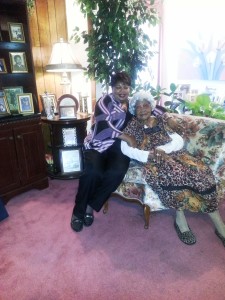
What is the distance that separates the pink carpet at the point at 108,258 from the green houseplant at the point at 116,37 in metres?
1.50

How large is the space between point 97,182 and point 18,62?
4.76 feet

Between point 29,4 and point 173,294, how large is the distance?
2.79 metres

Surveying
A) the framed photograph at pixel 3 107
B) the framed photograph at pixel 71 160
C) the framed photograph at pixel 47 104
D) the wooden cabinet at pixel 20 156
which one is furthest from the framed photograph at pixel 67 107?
the framed photograph at pixel 3 107

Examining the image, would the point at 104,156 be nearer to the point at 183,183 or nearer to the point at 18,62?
the point at 183,183

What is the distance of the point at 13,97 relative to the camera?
245 centimetres

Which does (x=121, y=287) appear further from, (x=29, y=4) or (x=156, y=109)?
(x=29, y=4)

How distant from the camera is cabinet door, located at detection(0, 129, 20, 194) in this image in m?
2.19

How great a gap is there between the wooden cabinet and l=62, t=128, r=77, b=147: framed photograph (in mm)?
279

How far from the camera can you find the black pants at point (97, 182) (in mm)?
1859

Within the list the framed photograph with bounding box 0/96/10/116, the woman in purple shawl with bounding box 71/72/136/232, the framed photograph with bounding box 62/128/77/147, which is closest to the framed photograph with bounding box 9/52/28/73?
the framed photograph with bounding box 0/96/10/116

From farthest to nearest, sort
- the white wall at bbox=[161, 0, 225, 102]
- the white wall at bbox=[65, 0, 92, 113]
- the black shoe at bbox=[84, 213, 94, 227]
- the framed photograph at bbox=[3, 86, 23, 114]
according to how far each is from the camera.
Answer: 1. the white wall at bbox=[161, 0, 225, 102]
2. the white wall at bbox=[65, 0, 92, 113]
3. the framed photograph at bbox=[3, 86, 23, 114]
4. the black shoe at bbox=[84, 213, 94, 227]

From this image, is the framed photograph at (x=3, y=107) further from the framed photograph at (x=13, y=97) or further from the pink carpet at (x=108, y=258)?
the pink carpet at (x=108, y=258)

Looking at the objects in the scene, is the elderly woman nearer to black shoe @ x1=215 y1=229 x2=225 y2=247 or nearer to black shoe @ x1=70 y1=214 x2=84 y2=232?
black shoe @ x1=215 y1=229 x2=225 y2=247

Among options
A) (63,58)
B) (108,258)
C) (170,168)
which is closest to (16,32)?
(63,58)
